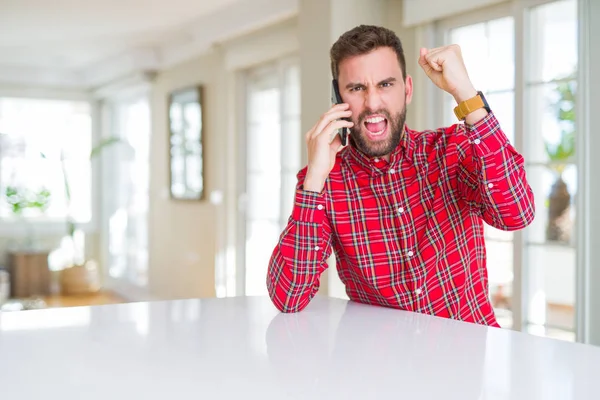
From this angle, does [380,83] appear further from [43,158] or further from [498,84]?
[43,158]

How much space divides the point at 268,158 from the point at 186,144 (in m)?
1.32

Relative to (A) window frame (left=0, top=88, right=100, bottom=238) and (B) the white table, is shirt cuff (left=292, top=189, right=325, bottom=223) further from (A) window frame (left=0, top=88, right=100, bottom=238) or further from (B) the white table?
(A) window frame (left=0, top=88, right=100, bottom=238)

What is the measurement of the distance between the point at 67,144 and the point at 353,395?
8.40m

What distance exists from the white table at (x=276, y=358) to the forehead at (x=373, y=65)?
578 millimetres

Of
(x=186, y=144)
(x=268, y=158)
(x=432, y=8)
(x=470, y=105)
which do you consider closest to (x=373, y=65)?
(x=470, y=105)

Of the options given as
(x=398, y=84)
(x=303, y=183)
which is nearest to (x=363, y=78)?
(x=398, y=84)

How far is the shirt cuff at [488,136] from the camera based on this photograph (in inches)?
61.6

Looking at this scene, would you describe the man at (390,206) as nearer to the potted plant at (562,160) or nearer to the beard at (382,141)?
the beard at (382,141)

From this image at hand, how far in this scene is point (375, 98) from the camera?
5.48ft

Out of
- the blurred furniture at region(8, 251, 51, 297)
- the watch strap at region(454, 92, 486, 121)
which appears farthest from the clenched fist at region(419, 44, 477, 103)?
the blurred furniture at region(8, 251, 51, 297)

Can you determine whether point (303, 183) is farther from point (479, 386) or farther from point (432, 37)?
point (432, 37)

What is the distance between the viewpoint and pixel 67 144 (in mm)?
8703

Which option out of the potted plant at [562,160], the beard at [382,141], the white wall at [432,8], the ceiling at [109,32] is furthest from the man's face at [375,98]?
the ceiling at [109,32]

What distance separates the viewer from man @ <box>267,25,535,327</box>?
1.67 metres
